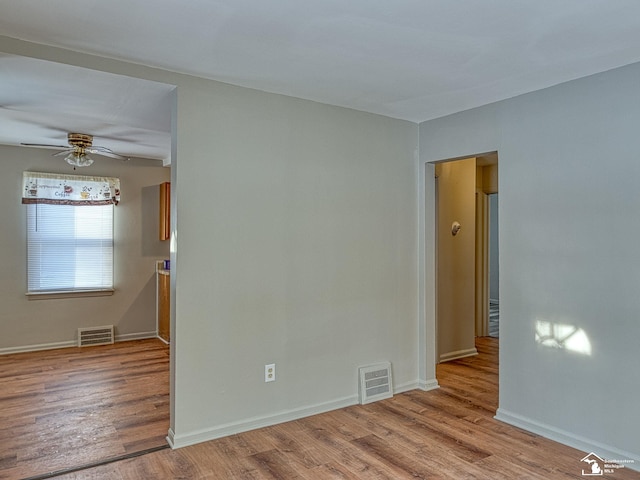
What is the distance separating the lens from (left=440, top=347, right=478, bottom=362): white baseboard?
499 centimetres

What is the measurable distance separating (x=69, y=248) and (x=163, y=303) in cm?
131

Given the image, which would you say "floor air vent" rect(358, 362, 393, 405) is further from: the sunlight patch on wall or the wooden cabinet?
the wooden cabinet

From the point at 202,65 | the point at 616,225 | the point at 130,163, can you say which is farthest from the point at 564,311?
the point at 130,163

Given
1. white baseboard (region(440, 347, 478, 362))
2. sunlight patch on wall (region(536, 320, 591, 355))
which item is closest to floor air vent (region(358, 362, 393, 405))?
sunlight patch on wall (region(536, 320, 591, 355))

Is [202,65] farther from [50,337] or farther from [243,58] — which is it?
[50,337]

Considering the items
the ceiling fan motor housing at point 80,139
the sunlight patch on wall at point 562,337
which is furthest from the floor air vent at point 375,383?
the ceiling fan motor housing at point 80,139

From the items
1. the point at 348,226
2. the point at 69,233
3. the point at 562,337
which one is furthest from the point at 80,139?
the point at 562,337

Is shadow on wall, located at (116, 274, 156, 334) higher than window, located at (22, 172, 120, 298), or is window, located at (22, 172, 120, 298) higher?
window, located at (22, 172, 120, 298)

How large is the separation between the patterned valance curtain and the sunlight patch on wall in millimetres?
5072

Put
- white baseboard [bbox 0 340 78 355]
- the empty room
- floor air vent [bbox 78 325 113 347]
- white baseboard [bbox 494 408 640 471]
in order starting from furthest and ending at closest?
1. floor air vent [bbox 78 325 113 347]
2. white baseboard [bbox 0 340 78 355]
3. white baseboard [bbox 494 408 640 471]
4. the empty room

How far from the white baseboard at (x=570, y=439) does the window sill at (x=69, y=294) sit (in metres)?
4.74

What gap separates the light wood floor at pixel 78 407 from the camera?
2.79m

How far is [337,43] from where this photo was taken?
243 cm

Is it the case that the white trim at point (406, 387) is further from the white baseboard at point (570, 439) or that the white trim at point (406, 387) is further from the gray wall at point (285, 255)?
the white baseboard at point (570, 439)
